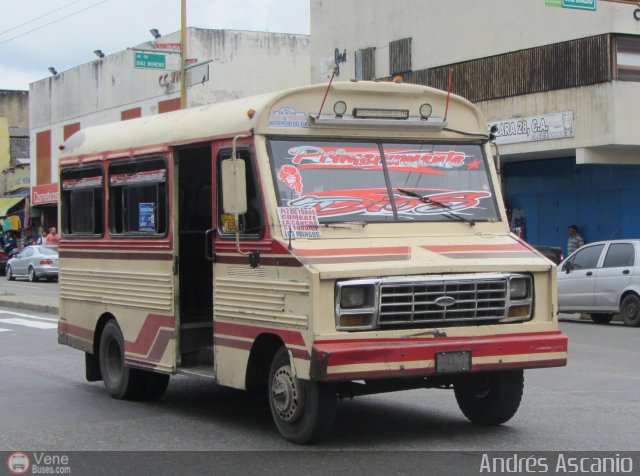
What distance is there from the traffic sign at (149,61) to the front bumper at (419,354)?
18.9 metres

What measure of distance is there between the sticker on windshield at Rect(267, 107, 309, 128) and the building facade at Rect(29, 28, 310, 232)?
31.8m

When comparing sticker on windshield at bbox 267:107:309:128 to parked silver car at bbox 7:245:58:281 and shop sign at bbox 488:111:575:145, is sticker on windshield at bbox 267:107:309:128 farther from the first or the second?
parked silver car at bbox 7:245:58:281

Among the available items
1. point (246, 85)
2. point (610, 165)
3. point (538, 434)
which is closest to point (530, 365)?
point (538, 434)

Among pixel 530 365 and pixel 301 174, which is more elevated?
pixel 301 174

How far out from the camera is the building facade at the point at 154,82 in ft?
147

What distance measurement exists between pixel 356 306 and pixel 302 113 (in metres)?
1.84

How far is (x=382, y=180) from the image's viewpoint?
29.9 ft

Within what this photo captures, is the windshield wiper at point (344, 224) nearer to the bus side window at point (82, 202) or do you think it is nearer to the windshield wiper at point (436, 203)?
the windshield wiper at point (436, 203)

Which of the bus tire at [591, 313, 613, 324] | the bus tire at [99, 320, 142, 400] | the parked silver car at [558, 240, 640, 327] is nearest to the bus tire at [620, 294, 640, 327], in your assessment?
the parked silver car at [558, 240, 640, 327]

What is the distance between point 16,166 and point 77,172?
5202 centimetres

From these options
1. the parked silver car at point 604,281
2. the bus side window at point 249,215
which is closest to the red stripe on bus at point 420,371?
the bus side window at point 249,215

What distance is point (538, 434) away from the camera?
8875mm

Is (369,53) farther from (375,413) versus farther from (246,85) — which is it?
(375,413)

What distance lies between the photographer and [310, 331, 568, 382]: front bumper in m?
7.84
